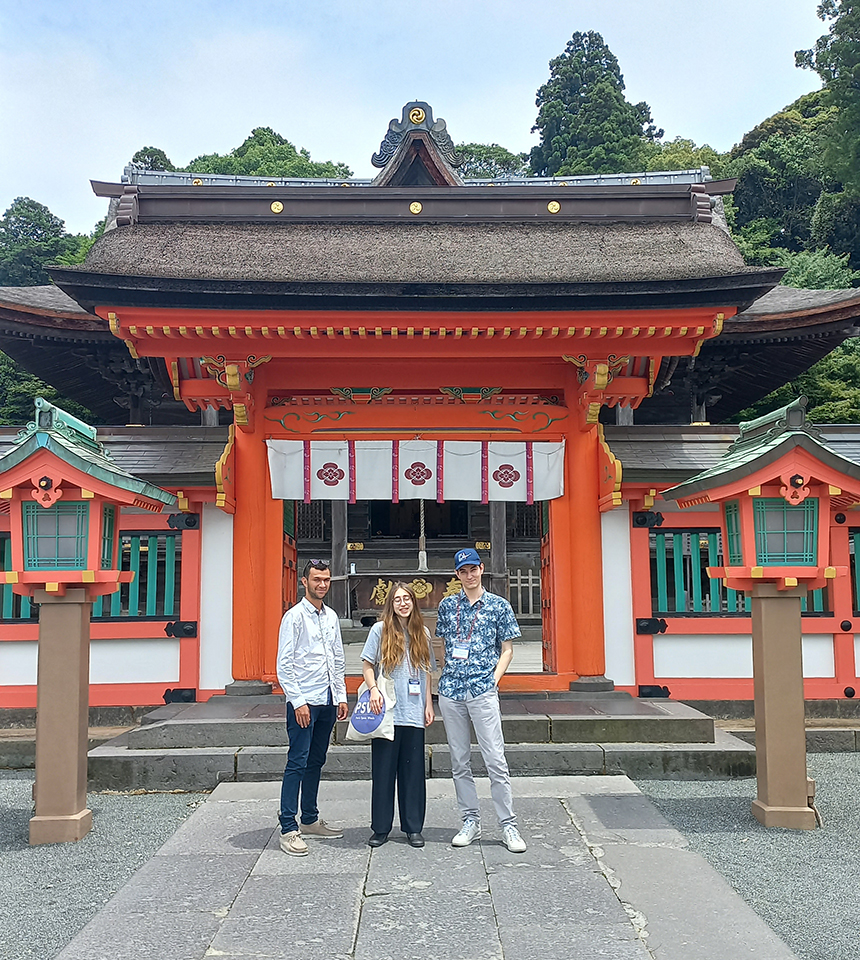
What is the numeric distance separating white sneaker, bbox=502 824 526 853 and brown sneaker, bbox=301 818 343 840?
1093mm

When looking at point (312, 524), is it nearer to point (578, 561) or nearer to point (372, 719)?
point (578, 561)

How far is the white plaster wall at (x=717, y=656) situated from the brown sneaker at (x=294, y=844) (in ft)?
16.1

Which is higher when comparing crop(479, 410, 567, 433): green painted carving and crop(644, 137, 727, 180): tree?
crop(644, 137, 727, 180): tree

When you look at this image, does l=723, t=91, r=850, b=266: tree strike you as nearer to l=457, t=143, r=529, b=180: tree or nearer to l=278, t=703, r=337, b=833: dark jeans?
l=457, t=143, r=529, b=180: tree

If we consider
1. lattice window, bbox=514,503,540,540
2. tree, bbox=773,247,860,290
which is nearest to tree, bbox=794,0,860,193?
tree, bbox=773,247,860,290

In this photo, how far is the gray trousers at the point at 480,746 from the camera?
4785 mm

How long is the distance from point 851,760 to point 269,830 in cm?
552

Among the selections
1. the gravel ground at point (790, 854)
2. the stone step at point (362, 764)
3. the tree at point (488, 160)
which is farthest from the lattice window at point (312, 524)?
the tree at point (488, 160)

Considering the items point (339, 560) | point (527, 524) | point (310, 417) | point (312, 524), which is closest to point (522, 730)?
point (310, 417)

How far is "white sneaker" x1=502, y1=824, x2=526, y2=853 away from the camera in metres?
4.81

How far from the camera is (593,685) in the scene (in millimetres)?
8406

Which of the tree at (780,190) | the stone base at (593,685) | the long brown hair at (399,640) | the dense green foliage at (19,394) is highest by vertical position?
the tree at (780,190)

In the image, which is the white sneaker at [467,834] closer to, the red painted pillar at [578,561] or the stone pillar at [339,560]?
the red painted pillar at [578,561]

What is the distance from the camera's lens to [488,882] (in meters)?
4.40
